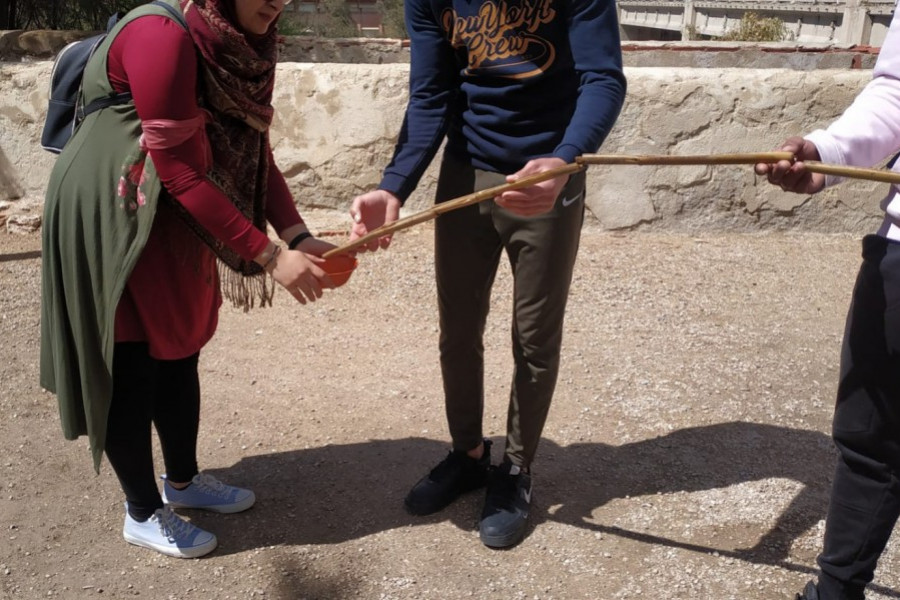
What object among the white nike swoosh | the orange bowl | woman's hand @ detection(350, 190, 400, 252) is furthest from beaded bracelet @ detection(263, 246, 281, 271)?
the white nike swoosh

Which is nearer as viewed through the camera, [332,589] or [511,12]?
[511,12]

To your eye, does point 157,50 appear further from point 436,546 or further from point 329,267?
point 436,546

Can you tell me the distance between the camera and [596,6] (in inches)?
89.1

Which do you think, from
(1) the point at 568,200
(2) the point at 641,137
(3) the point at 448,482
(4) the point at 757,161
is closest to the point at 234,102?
(1) the point at 568,200

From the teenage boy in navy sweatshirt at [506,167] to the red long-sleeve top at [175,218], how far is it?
1.29 feet

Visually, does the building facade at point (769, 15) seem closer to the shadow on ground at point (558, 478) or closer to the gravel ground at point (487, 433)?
the gravel ground at point (487, 433)

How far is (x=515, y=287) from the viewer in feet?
8.52

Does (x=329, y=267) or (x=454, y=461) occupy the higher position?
(x=329, y=267)

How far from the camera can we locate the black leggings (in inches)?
95.2

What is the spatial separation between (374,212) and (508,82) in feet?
1.66

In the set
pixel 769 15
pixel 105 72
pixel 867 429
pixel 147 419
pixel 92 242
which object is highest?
pixel 105 72

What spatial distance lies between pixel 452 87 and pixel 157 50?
2.79 ft

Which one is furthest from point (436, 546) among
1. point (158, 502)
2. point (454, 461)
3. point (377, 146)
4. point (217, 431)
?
point (377, 146)

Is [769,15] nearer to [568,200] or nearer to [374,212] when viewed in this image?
[568,200]
